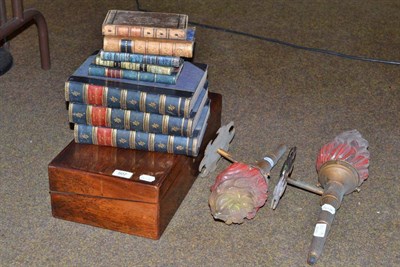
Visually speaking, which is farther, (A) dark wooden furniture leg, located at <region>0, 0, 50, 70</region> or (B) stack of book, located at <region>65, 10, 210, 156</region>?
(A) dark wooden furniture leg, located at <region>0, 0, 50, 70</region>

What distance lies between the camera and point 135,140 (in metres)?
1.61

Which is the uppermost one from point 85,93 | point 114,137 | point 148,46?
point 148,46

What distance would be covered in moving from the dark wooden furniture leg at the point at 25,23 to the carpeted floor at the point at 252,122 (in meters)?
0.06

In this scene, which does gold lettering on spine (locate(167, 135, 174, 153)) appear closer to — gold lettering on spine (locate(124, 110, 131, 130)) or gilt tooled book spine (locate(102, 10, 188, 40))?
gold lettering on spine (locate(124, 110, 131, 130))

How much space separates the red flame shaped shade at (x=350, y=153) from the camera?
5.44ft

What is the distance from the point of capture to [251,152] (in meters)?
1.89

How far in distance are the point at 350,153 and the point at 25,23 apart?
1068 mm

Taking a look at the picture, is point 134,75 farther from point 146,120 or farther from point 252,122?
point 252,122

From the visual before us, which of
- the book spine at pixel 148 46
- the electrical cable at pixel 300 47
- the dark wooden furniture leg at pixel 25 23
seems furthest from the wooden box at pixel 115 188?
the electrical cable at pixel 300 47

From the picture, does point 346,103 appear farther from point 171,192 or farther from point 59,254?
point 59,254

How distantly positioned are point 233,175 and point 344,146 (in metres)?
0.29

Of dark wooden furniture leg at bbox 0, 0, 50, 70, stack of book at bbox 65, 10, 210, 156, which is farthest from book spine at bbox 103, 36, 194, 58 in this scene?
dark wooden furniture leg at bbox 0, 0, 50, 70

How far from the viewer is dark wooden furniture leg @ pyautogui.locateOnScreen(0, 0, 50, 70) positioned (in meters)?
2.05

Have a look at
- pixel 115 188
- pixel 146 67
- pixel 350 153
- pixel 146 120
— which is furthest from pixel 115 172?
pixel 350 153
